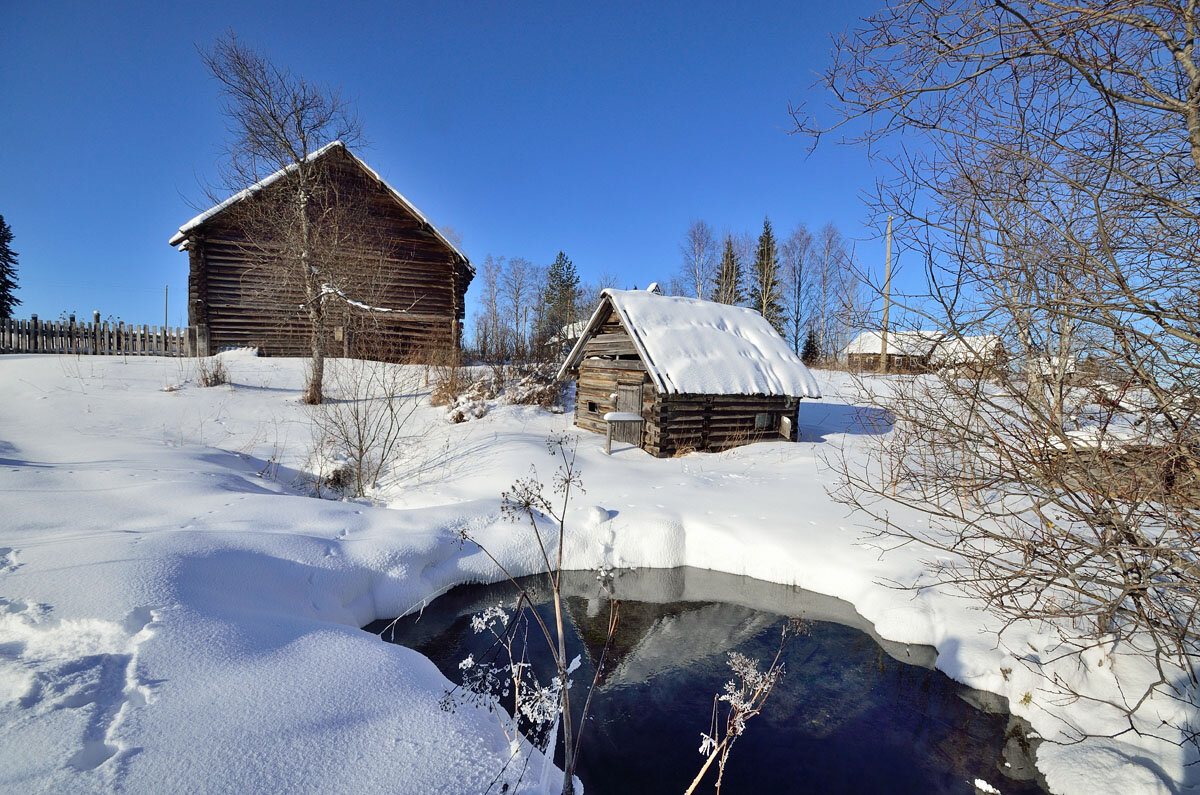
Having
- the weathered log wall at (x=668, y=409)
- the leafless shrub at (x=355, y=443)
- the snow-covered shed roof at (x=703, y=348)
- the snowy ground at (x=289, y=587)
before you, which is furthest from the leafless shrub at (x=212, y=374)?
the weathered log wall at (x=668, y=409)

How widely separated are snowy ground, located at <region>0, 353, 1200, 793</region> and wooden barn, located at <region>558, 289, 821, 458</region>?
1.16m

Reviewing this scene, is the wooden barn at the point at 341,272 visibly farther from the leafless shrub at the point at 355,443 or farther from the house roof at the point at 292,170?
the leafless shrub at the point at 355,443

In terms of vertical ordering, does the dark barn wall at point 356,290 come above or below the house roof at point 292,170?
below

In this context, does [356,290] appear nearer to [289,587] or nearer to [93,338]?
[93,338]

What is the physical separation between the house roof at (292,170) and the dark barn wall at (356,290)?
0.23 metres

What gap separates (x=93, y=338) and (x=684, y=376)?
1859cm

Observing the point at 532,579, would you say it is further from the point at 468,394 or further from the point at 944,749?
the point at 468,394

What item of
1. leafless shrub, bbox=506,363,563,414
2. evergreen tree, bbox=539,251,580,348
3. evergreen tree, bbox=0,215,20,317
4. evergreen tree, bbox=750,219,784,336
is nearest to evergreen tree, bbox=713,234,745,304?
evergreen tree, bbox=750,219,784,336

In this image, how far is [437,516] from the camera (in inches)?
302

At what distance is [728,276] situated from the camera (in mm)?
33719

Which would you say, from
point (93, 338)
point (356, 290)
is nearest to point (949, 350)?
point (356, 290)

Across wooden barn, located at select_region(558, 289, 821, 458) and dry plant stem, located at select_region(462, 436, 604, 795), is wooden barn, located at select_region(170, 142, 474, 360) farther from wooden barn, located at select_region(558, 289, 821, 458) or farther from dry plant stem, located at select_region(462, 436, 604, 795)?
dry plant stem, located at select_region(462, 436, 604, 795)

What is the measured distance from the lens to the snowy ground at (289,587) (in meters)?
2.74

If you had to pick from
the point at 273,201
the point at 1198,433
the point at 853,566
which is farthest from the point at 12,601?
the point at 273,201
